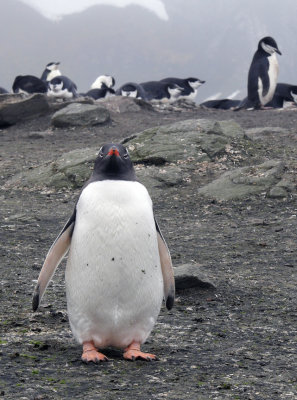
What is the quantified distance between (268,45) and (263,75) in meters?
0.83

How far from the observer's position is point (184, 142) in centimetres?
915

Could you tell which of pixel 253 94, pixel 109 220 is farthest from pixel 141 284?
pixel 253 94

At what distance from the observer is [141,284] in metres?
3.51

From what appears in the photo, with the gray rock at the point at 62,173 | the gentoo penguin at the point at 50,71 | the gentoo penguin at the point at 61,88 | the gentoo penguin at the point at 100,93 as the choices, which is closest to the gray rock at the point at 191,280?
the gray rock at the point at 62,173

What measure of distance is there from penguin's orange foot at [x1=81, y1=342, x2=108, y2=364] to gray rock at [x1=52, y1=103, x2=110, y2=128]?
30.2 feet

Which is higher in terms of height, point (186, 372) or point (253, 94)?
point (253, 94)

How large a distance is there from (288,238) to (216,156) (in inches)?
111

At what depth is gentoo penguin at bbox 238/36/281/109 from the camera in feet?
56.9

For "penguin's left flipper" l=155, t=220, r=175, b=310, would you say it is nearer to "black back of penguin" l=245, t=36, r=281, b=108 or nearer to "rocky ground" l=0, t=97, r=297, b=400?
"rocky ground" l=0, t=97, r=297, b=400

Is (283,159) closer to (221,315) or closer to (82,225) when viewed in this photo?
(221,315)

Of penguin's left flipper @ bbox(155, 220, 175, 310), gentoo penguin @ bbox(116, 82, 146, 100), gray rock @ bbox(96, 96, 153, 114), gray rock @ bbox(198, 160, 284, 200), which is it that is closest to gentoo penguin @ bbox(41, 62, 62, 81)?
gentoo penguin @ bbox(116, 82, 146, 100)

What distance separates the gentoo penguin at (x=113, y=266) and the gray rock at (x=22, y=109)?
391 inches

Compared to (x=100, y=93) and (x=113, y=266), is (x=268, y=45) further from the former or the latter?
(x=113, y=266)

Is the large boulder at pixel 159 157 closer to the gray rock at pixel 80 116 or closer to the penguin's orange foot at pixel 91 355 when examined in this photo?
the gray rock at pixel 80 116
